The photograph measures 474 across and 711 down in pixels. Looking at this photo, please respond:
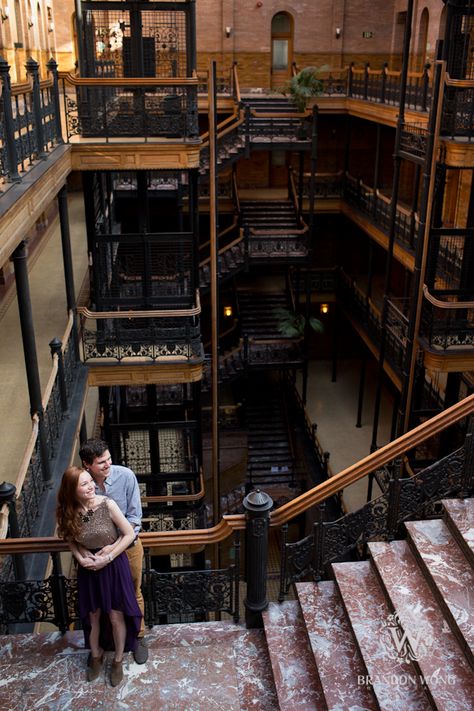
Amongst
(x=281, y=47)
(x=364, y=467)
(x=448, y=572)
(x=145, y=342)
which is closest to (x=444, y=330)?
(x=145, y=342)

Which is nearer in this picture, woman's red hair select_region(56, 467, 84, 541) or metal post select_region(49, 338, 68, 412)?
woman's red hair select_region(56, 467, 84, 541)

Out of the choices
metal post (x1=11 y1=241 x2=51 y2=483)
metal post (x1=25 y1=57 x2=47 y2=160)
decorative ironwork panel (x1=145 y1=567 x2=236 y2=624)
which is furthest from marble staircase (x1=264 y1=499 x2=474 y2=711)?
metal post (x1=25 y1=57 x2=47 y2=160)

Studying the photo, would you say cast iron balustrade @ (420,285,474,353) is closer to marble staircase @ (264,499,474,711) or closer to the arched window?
marble staircase @ (264,499,474,711)

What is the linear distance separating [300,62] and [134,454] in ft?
49.4

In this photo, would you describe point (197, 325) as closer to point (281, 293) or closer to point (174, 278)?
point (174, 278)

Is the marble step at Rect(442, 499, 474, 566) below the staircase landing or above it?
above

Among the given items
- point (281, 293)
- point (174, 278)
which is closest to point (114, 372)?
point (174, 278)

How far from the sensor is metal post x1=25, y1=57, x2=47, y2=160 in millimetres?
7887

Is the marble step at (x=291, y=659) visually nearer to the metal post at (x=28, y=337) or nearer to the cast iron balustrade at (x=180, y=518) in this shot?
the metal post at (x=28, y=337)

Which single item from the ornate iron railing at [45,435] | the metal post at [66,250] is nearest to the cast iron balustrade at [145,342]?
the metal post at [66,250]

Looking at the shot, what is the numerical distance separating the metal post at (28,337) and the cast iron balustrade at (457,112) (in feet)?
24.3

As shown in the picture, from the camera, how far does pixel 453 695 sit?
14.3 ft

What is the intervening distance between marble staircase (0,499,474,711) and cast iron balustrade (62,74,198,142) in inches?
286

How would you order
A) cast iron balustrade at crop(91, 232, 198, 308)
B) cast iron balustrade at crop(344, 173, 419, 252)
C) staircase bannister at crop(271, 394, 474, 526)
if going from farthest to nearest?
cast iron balustrade at crop(344, 173, 419, 252) < cast iron balustrade at crop(91, 232, 198, 308) < staircase bannister at crop(271, 394, 474, 526)
